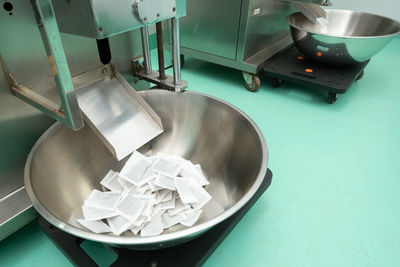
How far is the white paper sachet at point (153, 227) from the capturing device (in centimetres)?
64

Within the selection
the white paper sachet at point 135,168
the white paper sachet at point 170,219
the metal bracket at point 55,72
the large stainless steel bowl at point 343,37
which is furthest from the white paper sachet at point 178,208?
the large stainless steel bowl at point 343,37

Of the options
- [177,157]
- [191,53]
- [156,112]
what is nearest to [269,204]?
[177,157]

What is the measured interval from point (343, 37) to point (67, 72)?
3.77ft

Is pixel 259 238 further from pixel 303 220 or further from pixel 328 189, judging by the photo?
pixel 328 189

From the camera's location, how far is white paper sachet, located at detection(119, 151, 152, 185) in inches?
28.6

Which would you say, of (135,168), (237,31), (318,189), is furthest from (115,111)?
(237,31)

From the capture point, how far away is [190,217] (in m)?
0.68

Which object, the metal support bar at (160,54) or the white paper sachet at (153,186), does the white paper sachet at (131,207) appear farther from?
the metal support bar at (160,54)

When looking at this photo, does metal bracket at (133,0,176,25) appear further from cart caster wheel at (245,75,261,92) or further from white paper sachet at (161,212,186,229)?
cart caster wheel at (245,75,261,92)

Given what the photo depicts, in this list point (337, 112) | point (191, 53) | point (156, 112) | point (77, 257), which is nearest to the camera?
point (77, 257)

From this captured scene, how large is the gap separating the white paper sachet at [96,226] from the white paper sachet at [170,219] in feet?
0.44

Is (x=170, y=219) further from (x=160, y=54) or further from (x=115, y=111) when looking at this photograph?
(x=160, y=54)

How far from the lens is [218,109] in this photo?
801 millimetres

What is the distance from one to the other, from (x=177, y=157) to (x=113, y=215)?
0.89 feet
